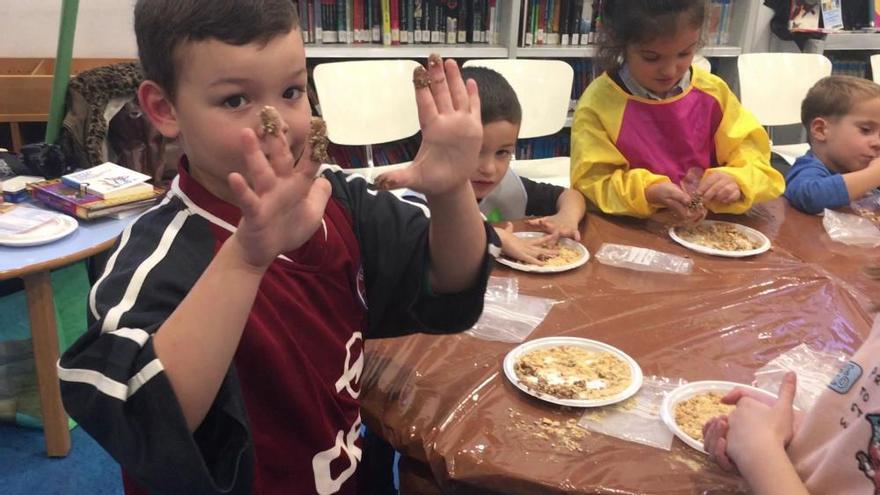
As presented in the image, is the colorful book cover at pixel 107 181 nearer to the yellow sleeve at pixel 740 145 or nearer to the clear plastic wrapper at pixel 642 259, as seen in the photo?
the clear plastic wrapper at pixel 642 259

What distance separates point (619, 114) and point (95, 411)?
141 cm

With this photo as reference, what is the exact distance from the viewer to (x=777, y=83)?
11.4 feet

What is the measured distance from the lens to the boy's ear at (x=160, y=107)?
84cm

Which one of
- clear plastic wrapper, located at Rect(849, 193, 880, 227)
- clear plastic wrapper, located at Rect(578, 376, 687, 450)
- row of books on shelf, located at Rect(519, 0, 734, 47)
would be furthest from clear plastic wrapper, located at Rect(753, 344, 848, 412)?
row of books on shelf, located at Rect(519, 0, 734, 47)

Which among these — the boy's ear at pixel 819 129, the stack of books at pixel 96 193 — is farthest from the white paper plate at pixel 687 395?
the stack of books at pixel 96 193

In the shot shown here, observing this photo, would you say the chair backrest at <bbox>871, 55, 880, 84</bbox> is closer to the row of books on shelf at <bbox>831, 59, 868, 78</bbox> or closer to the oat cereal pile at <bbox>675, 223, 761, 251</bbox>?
the row of books on shelf at <bbox>831, 59, 868, 78</bbox>

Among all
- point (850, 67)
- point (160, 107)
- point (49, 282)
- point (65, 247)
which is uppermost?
point (160, 107)

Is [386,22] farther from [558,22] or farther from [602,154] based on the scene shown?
[602,154]

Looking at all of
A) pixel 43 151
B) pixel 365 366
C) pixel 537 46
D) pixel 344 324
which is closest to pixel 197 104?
pixel 344 324

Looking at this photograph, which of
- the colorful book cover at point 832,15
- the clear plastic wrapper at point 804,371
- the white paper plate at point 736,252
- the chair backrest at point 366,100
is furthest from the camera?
the colorful book cover at point 832,15

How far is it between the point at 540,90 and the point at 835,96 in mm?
1288

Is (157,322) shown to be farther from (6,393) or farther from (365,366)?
(6,393)

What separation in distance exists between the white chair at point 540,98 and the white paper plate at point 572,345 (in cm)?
188

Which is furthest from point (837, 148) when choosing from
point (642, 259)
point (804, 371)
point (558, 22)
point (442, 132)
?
point (558, 22)
